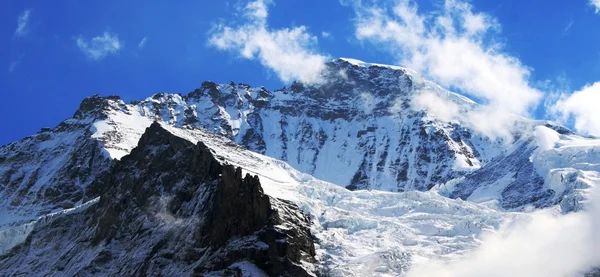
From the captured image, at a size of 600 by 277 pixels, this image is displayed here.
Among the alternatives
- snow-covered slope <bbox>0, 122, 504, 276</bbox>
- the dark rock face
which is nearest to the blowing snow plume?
snow-covered slope <bbox>0, 122, 504, 276</bbox>

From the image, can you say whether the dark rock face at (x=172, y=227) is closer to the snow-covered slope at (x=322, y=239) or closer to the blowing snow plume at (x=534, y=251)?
the snow-covered slope at (x=322, y=239)

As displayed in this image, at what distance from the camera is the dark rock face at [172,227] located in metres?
155

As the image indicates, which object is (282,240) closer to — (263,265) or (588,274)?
(263,265)

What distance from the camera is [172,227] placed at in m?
170

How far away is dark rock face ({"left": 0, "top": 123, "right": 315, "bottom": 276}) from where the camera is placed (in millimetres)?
154625

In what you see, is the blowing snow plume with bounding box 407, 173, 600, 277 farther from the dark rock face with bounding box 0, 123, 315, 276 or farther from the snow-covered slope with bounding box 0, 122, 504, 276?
the dark rock face with bounding box 0, 123, 315, 276

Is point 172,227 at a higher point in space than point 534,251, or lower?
lower

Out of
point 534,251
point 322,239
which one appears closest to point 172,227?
point 322,239

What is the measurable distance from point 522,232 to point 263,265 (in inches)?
2236

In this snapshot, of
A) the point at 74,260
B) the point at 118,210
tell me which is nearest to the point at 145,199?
the point at 118,210

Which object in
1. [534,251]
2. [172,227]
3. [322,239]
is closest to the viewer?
[534,251]

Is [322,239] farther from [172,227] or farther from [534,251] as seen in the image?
[534,251]

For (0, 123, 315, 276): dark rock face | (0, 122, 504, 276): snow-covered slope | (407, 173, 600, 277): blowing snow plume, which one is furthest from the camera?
(0, 122, 504, 276): snow-covered slope

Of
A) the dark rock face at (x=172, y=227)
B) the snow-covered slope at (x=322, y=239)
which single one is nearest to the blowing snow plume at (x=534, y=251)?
the snow-covered slope at (x=322, y=239)
